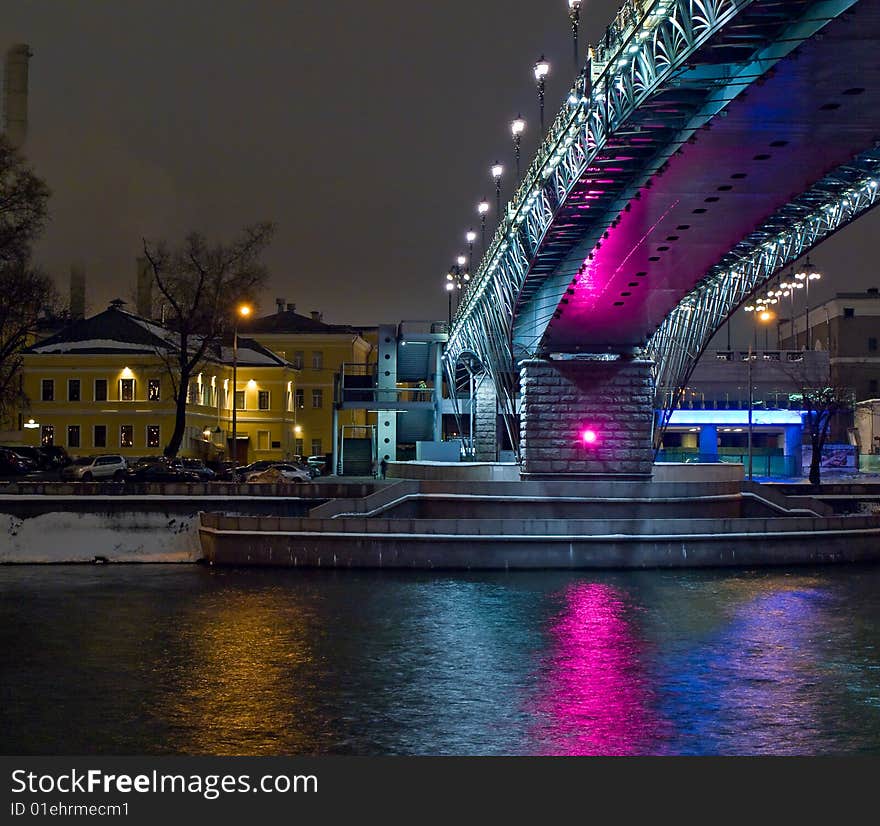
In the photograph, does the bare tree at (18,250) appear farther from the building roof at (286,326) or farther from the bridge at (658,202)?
the building roof at (286,326)

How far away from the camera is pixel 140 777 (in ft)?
39.8

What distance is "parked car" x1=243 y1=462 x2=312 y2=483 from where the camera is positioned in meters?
47.8

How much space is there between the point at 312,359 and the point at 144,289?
11.8 meters

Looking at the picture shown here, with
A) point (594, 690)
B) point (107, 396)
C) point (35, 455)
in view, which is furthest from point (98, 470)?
point (594, 690)

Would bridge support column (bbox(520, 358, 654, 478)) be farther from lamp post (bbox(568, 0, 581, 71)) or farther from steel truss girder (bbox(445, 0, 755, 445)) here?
lamp post (bbox(568, 0, 581, 71))

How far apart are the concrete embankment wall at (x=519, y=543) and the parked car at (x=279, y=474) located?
51.9ft

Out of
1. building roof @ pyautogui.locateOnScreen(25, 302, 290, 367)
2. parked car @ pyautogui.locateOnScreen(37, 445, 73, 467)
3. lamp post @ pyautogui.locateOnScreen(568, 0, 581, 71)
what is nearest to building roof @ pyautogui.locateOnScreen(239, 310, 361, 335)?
building roof @ pyautogui.locateOnScreen(25, 302, 290, 367)

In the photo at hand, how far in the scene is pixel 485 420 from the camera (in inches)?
2744

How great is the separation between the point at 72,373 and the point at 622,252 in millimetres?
41711

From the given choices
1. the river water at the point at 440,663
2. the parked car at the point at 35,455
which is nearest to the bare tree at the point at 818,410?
the river water at the point at 440,663

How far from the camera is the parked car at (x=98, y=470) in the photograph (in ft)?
165

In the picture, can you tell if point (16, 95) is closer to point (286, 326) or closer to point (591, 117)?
point (286, 326)

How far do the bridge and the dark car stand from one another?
11601 millimetres

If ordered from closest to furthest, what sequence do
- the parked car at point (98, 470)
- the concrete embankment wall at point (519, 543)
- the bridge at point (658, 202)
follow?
the bridge at point (658, 202) < the concrete embankment wall at point (519, 543) < the parked car at point (98, 470)
